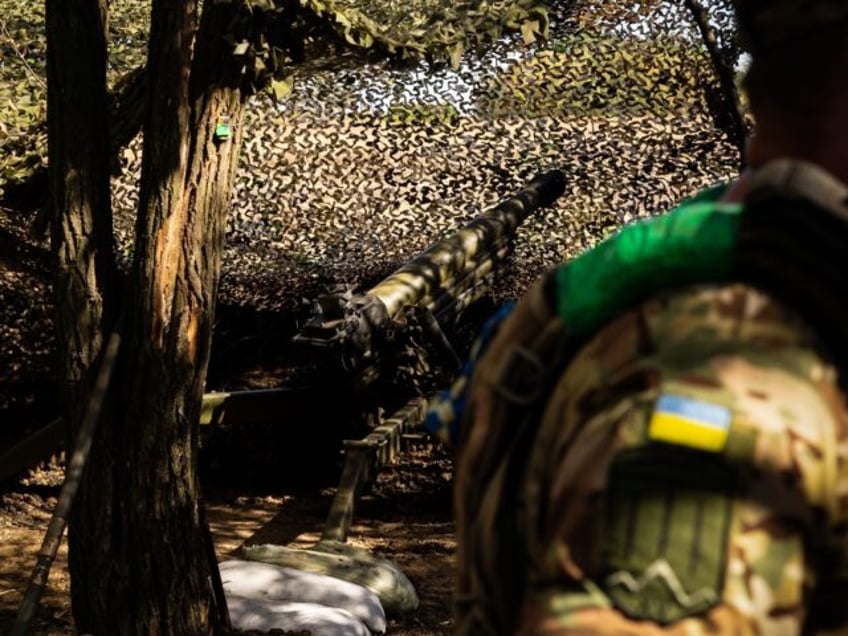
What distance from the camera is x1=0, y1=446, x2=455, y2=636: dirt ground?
6.22 meters

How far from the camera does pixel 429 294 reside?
7.91m

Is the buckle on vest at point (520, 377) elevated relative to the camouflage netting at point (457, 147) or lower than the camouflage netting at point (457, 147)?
lower

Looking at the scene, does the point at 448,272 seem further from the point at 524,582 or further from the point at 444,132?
the point at 524,582

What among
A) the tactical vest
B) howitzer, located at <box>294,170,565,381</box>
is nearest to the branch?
howitzer, located at <box>294,170,565,381</box>

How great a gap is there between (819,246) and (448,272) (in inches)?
279

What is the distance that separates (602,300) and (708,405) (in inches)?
6.6

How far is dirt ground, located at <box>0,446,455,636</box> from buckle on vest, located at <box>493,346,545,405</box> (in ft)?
16.5

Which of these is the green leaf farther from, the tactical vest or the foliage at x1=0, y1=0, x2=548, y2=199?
the tactical vest

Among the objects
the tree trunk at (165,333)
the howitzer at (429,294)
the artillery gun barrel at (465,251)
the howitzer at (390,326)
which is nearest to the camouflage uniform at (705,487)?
the tree trunk at (165,333)

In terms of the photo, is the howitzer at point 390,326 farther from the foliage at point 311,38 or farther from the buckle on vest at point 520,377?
the buckle on vest at point 520,377

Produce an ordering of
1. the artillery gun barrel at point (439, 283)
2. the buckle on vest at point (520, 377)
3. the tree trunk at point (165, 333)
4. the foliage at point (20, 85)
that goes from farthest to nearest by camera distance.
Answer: the artillery gun barrel at point (439, 283)
the foliage at point (20, 85)
the tree trunk at point (165, 333)
the buckle on vest at point (520, 377)

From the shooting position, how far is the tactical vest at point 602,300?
980 millimetres

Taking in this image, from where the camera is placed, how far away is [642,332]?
1.00m

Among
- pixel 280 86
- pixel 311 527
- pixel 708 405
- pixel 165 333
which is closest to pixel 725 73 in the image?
pixel 280 86
